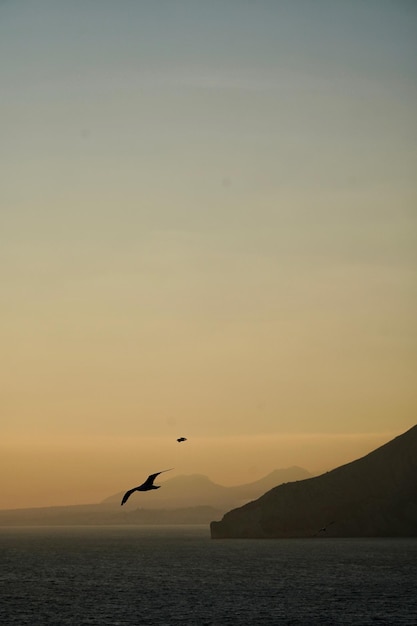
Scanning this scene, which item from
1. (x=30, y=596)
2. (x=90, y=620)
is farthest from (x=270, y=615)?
(x=30, y=596)

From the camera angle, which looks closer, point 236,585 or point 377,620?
point 377,620

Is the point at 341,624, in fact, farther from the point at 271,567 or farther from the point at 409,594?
the point at 271,567

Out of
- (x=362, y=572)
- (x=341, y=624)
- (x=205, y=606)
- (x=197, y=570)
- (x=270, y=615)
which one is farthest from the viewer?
(x=197, y=570)

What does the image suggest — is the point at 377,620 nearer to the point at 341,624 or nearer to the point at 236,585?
the point at 341,624

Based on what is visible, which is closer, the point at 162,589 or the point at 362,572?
the point at 162,589

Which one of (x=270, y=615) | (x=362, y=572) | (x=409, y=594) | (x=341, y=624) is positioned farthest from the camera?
(x=362, y=572)

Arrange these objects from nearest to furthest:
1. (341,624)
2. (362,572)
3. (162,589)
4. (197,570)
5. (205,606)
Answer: (341,624) → (205,606) → (162,589) → (362,572) → (197,570)

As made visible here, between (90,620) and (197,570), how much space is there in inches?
3345

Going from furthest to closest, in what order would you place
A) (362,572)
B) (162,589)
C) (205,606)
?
(362,572) < (162,589) < (205,606)

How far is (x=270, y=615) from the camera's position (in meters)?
109

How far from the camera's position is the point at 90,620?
104562 millimetres

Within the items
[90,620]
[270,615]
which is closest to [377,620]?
[270,615]

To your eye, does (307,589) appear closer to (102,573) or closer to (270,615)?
(270,615)

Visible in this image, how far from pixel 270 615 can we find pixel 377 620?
11824 millimetres
